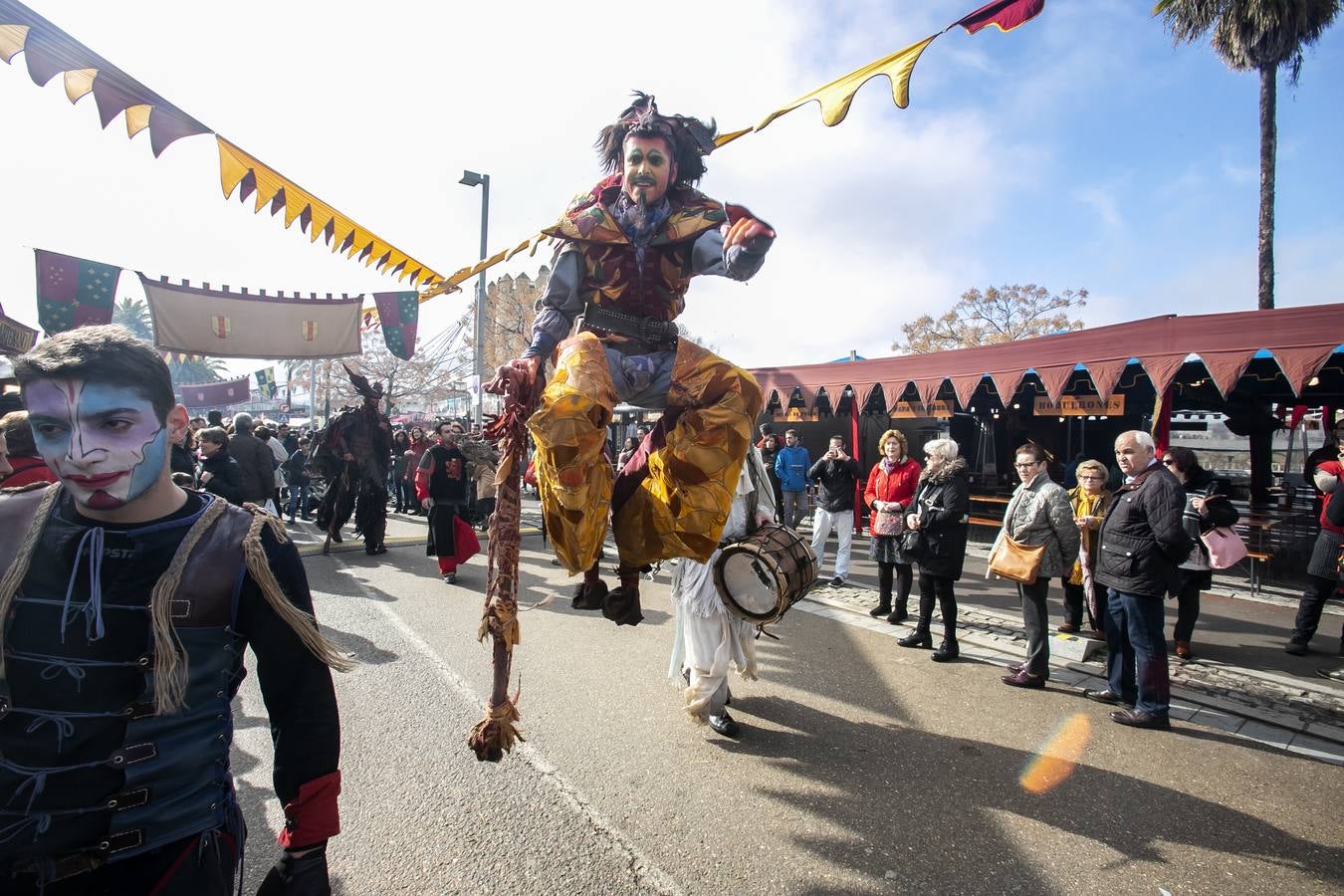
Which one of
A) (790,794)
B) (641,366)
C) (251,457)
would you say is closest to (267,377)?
(251,457)

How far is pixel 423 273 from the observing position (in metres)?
9.82

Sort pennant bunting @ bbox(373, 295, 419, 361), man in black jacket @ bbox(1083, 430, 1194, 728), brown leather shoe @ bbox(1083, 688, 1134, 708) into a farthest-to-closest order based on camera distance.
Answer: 1. pennant bunting @ bbox(373, 295, 419, 361)
2. brown leather shoe @ bbox(1083, 688, 1134, 708)
3. man in black jacket @ bbox(1083, 430, 1194, 728)

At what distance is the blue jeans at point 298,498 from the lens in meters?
13.3

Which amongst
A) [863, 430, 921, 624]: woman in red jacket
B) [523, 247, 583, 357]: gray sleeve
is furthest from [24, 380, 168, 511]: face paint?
[863, 430, 921, 624]: woman in red jacket

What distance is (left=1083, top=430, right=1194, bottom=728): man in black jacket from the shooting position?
372cm

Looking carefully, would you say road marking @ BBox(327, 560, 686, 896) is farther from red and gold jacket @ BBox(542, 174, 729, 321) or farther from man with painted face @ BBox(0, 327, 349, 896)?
red and gold jacket @ BBox(542, 174, 729, 321)

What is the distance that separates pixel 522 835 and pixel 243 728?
7.02 feet

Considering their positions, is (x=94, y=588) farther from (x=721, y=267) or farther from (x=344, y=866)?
(x=721, y=267)

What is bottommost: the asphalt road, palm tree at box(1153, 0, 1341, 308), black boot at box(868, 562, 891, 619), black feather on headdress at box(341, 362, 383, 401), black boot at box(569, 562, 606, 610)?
the asphalt road

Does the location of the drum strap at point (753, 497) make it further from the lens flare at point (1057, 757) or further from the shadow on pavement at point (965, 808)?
the lens flare at point (1057, 757)

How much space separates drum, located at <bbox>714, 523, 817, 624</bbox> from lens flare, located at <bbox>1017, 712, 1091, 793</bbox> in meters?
1.82

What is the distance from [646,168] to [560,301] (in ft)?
2.08

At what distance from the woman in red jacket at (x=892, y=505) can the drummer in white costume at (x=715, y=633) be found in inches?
110

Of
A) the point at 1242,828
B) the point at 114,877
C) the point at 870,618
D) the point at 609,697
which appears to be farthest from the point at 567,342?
the point at 870,618
